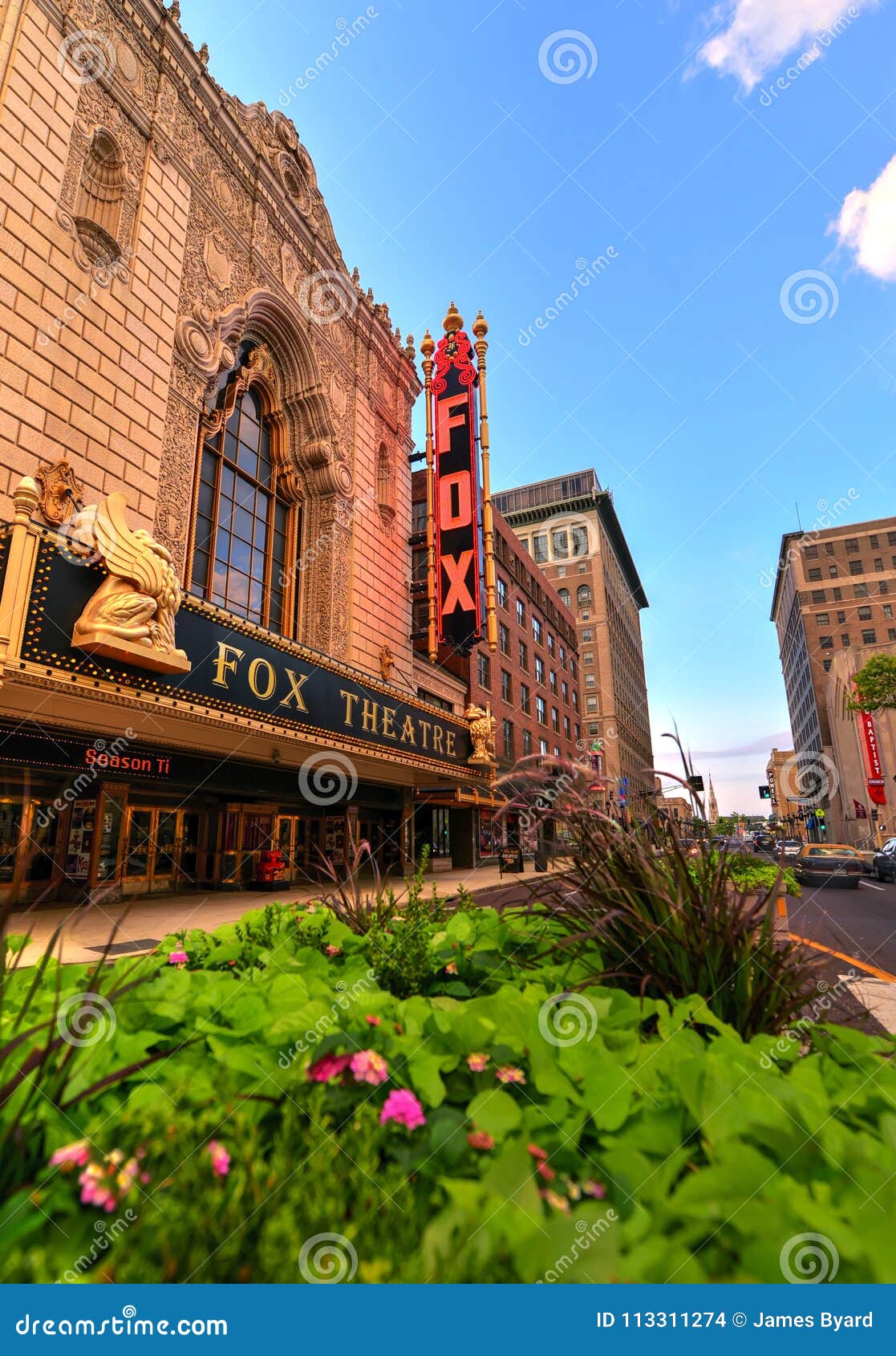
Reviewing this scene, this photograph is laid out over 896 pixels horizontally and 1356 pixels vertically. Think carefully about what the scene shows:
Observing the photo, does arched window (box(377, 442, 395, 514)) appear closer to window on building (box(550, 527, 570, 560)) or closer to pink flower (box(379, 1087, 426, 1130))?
pink flower (box(379, 1087, 426, 1130))

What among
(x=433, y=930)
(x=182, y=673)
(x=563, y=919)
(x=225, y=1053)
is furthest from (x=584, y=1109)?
(x=182, y=673)

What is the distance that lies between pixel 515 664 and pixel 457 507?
17.5 metres

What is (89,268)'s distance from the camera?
1159 centimetres

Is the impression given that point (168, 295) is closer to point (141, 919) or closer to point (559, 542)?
point (141, 919)

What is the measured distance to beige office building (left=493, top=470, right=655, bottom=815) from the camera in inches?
2788

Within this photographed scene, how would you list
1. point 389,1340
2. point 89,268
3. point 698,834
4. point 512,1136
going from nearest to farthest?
point 389,1340 → point 512,1136 → point 698,834 → point 89,268

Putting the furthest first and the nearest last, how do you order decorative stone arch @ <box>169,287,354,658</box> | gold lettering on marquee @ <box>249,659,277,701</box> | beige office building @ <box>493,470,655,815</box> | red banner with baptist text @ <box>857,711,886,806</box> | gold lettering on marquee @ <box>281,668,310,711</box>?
beige office building @ <box>493,470,655,815</box> < red banner with baptist text @ <box>857,711,886,806</box> < decorative stone arch @ <box>169,287,354,658</box> < gold lettering on marquee @ <box>281,668,310,711</box> < gold lettering on marquee @ <box>249,659,277,701</box>

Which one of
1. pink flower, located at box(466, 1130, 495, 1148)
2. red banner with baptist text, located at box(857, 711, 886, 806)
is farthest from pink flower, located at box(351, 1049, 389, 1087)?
red banner with baptist text, located at box(857, 711, 886, 806)

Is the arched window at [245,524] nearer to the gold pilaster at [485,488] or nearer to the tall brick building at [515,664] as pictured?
the gold pilaster at [485,488]

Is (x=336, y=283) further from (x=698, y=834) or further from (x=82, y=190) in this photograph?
(x=698, y=834)

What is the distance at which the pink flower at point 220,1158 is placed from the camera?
1046mm

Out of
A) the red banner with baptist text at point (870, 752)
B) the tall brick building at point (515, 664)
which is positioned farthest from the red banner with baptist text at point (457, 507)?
the red banner with baptist text at point (870, 752)

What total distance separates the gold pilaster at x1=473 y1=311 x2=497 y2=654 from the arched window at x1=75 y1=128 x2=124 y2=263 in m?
11.2

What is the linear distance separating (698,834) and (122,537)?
32.3 ft
